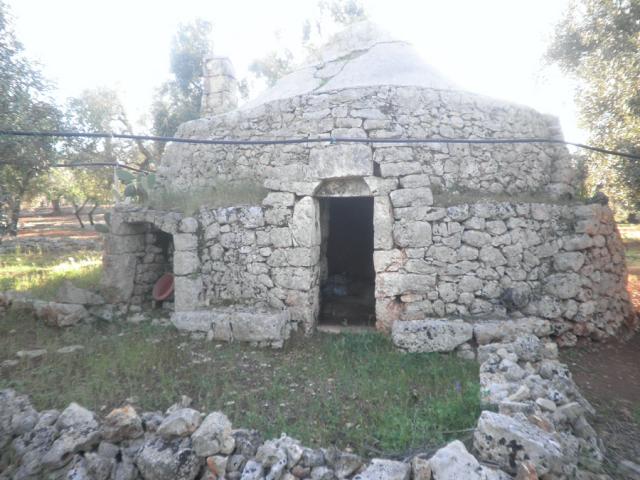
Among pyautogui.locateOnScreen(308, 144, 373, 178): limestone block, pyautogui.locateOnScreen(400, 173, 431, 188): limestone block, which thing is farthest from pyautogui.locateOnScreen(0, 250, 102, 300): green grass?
pyautogui.locateOnScreen(400, 173, 431, 188): limestone block

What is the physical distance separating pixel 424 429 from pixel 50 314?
635 cm

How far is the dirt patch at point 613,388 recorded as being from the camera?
3.38m

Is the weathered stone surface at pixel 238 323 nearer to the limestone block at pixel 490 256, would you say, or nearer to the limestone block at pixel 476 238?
the limestone block at pixel 476 238

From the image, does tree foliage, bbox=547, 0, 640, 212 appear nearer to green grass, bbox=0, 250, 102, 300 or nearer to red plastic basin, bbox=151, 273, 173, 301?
red plastic basin, bbox=151, 273, 173, 301

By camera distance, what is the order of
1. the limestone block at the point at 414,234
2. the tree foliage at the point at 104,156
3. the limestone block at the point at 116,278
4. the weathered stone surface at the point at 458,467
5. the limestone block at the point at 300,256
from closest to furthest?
the weathered stone surface at the point at 458,467, the limestone block at the point at 414,234, the limestone block at the point at 300,256, the limestone block at the point at 116,278, the tree foliage at the point at 104,156

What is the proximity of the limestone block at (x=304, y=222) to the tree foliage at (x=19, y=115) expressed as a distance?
4517 mm

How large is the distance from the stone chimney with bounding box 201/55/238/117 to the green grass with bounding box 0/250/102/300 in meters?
4.64

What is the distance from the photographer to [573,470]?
2.53 meters

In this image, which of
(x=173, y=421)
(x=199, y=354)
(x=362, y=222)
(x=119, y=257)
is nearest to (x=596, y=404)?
(x=173, y=421)

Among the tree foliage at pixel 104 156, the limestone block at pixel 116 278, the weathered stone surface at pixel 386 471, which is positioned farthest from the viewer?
the tree foliage at pixel 104 156

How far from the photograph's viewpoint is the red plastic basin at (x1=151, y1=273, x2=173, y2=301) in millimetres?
6965

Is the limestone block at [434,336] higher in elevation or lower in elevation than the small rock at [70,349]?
higher

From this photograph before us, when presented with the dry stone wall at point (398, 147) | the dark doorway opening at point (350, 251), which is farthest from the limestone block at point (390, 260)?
the dark doorway opening at point (350, 251)

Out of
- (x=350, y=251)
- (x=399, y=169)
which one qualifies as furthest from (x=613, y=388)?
(x=350, y=251)
